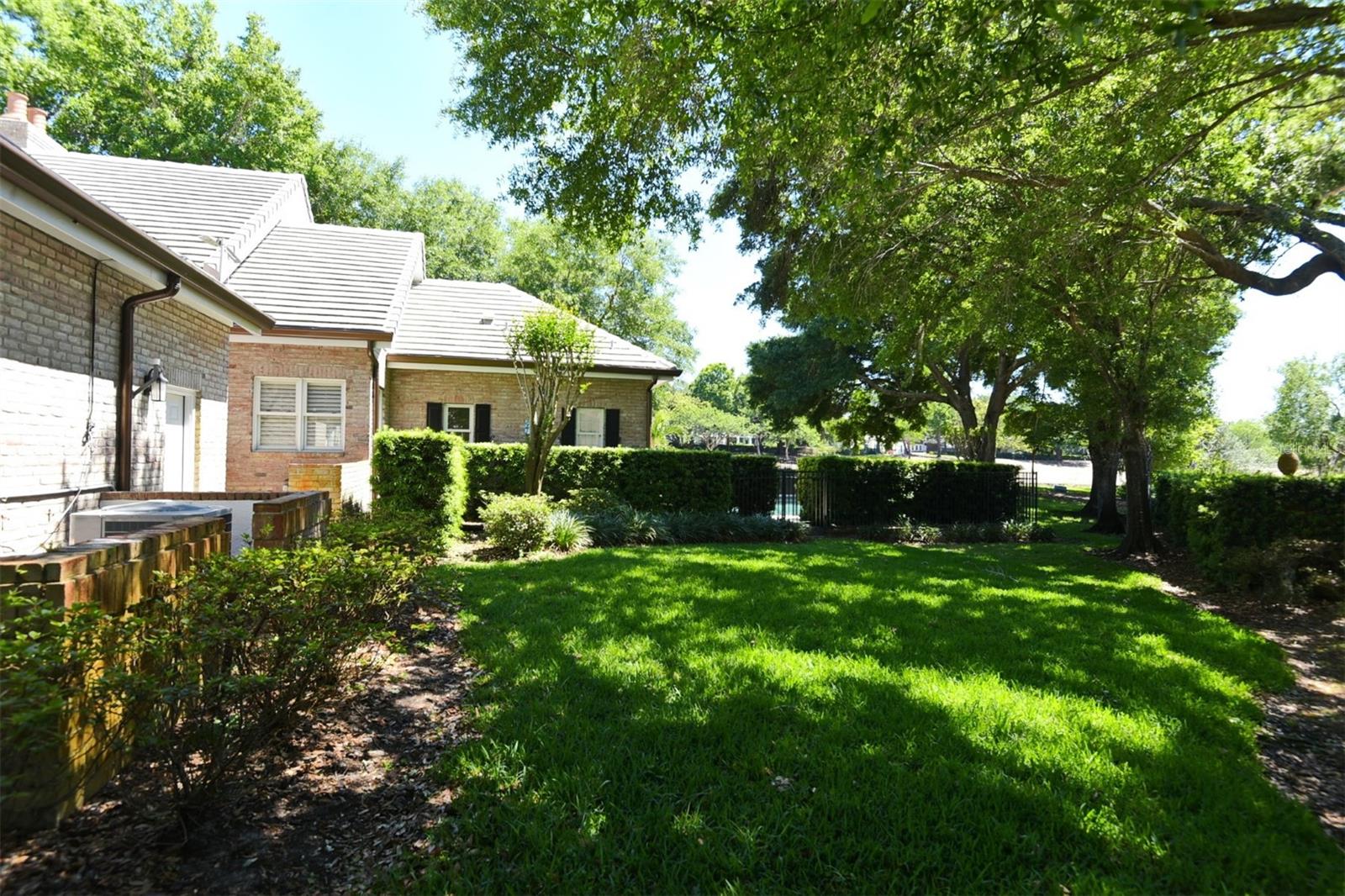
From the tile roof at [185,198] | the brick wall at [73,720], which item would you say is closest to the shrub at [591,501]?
the tile roof at [185,198]

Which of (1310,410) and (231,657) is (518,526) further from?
(1310,410)

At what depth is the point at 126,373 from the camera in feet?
21.9

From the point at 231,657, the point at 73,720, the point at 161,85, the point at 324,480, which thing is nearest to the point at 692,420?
the point at 161,85

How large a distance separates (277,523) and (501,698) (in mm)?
2287

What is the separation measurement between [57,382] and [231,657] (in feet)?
15.7

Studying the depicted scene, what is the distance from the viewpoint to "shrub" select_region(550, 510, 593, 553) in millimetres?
9688

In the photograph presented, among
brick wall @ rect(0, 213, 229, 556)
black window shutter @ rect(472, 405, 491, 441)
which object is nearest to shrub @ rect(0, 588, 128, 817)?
brick wall @ rect(0, 213, 229, 556)

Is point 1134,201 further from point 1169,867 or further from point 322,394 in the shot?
point 322,394

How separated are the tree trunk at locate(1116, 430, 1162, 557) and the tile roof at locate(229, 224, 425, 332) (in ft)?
49.0

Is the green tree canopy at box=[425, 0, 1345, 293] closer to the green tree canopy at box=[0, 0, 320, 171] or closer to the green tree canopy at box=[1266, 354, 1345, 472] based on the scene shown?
the green tree canopy at box=[0, 0, 320, 171]

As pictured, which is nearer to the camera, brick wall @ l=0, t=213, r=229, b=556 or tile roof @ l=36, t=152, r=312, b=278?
brick wall @ l=0, t=213, r=229, b=556

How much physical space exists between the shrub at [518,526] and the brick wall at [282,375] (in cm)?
498

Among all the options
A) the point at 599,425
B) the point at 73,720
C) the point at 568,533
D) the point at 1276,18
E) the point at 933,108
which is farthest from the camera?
the point at 599,425

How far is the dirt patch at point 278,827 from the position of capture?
7.61 feet
